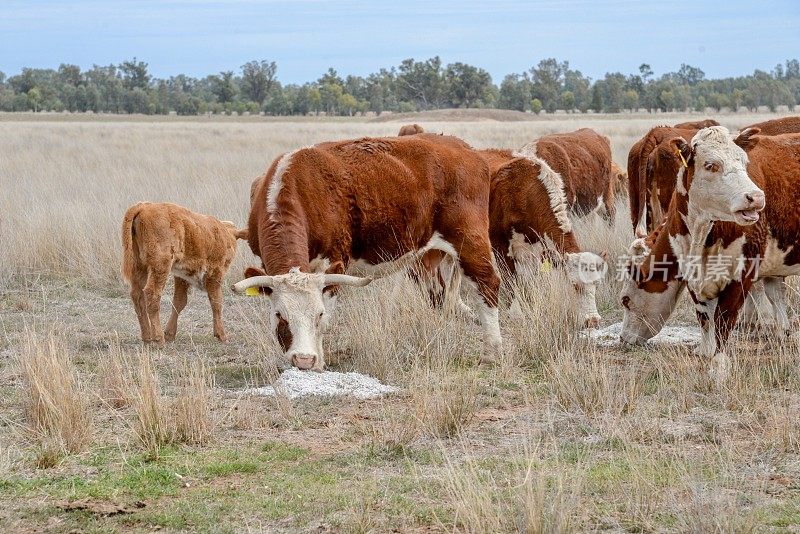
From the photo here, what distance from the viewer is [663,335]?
394 inches

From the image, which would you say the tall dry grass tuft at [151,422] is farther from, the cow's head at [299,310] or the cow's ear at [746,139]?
the cow's ear at [746,139]

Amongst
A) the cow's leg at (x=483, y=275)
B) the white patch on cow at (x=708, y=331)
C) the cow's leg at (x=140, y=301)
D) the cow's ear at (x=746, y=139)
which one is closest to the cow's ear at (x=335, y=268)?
the cow's leg at (x=483, y=275)

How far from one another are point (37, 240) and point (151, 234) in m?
5.53

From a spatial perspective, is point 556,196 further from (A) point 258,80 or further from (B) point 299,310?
(A) point 258,80

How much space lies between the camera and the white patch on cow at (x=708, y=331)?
331 inches

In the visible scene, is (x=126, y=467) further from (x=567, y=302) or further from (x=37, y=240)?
(x=37, y=240)

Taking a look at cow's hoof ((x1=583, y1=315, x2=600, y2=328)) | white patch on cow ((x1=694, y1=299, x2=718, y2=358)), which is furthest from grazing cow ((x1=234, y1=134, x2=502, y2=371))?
white patch on cow ((x1=694, y1=299, x2=718, y2=358))

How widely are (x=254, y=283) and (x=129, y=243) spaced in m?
2.05

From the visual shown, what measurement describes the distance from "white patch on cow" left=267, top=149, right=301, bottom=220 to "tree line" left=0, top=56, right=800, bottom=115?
8386 centimetres

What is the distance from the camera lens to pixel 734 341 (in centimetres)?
870

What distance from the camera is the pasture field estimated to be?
5.39m

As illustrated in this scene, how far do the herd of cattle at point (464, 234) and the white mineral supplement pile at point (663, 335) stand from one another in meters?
0.16

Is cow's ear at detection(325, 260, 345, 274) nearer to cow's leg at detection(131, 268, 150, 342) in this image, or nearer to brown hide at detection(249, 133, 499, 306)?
brown hide at detection(249, 133, 499, 306)

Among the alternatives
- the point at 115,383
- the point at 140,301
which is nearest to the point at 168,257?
the point at 140,301
